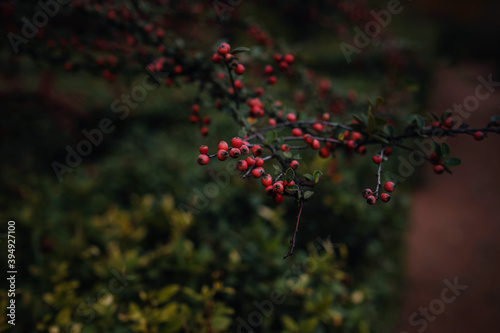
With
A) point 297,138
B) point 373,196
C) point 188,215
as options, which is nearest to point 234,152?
point 297,138

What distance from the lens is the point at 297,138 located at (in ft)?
3.77

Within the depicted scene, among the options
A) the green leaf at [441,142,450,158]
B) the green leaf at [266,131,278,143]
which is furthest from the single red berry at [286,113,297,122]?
the green leaf at [441,142,450,158]

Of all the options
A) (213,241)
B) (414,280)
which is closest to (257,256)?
(213,241)

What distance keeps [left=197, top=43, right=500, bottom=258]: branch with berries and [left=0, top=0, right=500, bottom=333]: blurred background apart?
0.28m

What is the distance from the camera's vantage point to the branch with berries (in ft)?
3.00

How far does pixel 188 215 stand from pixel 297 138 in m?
1.28

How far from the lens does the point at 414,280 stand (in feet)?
12.1

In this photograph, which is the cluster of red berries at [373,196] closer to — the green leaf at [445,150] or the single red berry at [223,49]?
the green leaf at [445,150]

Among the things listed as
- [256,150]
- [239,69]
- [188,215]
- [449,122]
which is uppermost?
[449,122]

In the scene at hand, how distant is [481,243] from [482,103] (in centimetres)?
749

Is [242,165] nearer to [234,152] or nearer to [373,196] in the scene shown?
[234,152]

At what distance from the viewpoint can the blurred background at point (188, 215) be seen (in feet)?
5.36

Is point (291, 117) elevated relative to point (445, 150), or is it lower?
lower

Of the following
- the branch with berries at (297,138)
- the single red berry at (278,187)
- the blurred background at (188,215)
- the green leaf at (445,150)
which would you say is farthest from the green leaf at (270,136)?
the green leaf at (445,150)
